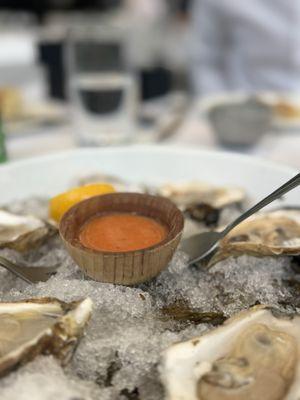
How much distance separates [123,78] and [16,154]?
449 mm

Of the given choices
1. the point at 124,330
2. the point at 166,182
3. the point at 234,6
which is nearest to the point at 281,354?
the point at 124,330

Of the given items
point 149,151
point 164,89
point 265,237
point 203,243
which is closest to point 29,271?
point 203,243

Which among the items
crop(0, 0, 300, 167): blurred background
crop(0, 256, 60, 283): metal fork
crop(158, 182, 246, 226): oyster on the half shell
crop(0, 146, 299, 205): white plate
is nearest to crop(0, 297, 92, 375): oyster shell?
crop(0, 256, 60, 283): metal fork

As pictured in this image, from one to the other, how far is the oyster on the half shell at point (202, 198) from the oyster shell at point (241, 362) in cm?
33

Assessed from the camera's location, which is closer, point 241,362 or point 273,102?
point 241,362

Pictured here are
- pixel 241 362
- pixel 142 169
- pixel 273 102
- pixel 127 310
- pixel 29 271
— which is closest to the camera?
pixel 241 362

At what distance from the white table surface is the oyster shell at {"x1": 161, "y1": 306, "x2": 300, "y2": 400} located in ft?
2.87

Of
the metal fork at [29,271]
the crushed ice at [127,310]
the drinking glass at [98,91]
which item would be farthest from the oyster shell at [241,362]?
the drinking glass at [98,91]

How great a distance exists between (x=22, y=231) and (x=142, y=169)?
44 centimetres

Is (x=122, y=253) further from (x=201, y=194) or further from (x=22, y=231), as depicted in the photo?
(x=201, y=194)

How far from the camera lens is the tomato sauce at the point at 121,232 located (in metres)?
0.74

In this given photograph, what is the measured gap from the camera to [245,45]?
8.00 feet

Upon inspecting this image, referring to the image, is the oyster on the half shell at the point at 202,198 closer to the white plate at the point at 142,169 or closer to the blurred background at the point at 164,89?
the white plate at the point at 142,169

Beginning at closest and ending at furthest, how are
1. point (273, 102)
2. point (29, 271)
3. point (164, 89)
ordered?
point (29, 271)
point (273, 102)
point (164, 89)
